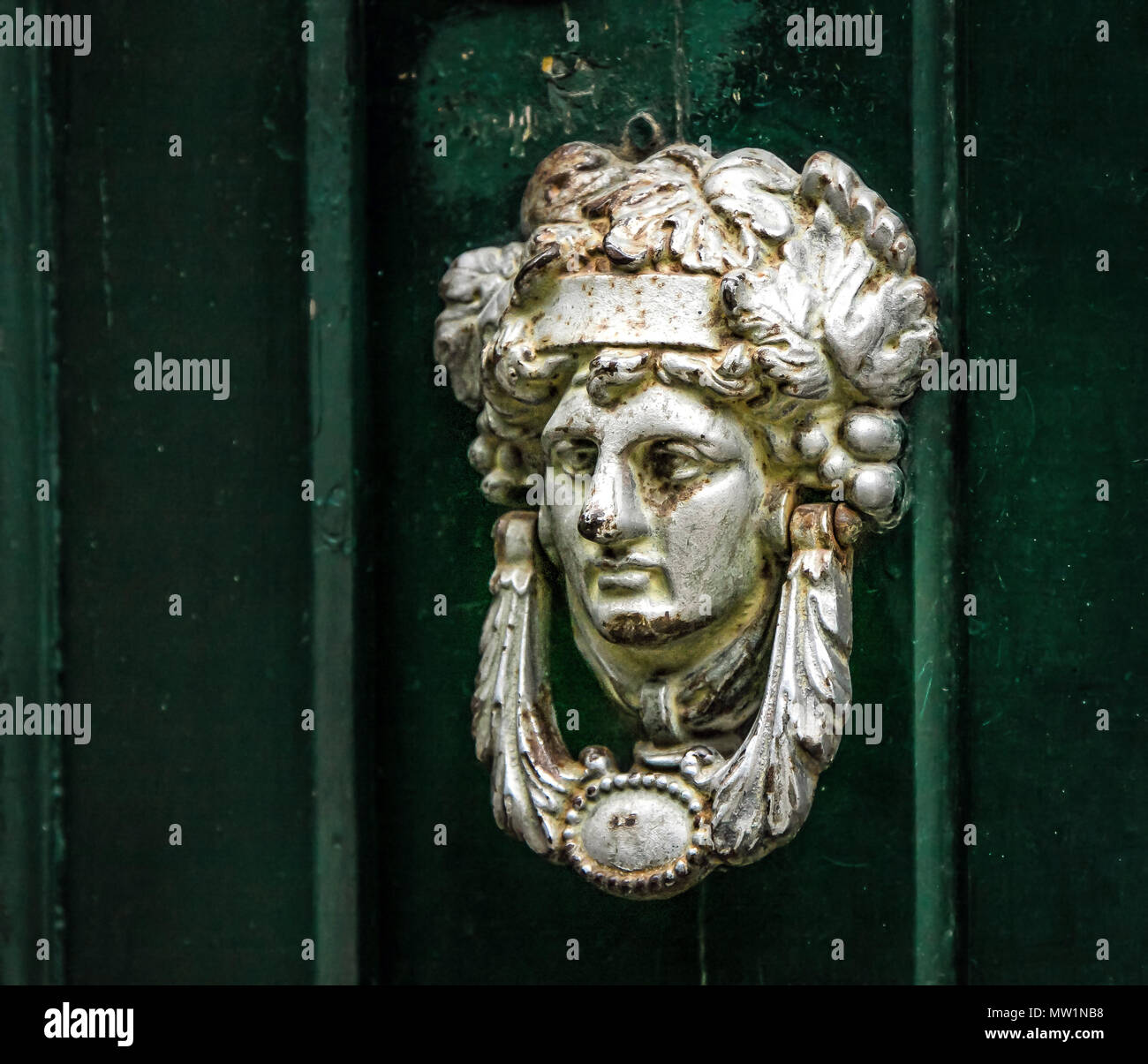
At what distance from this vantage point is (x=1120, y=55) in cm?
143

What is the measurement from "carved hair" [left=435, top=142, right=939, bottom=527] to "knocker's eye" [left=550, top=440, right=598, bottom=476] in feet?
0.13

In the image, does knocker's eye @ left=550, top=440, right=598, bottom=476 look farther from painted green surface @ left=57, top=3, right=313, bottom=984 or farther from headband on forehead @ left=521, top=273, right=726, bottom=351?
painted green surface @ left=57, top=3, right=313, bottom=984

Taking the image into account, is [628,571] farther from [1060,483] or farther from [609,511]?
[1060,483]

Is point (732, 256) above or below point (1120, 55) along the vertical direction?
below

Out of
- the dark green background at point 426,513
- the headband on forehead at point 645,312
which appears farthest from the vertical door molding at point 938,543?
the headband on forehead at point 645,312

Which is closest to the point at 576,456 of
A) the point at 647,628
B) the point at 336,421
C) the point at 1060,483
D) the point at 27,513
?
the point at 647,628

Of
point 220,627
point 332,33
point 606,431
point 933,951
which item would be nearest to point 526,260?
point 606,431

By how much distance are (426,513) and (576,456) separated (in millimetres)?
213

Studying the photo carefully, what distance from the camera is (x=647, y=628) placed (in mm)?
1354

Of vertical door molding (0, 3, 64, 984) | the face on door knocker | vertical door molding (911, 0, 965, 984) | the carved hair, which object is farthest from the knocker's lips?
vertical door molding (0, 3, 64, 984)

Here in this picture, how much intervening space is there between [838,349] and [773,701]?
25cm

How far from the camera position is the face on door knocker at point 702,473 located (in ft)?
4.41

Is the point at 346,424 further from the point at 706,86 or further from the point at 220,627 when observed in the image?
the point at 706,86

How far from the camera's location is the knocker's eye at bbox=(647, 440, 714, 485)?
4.42ft
